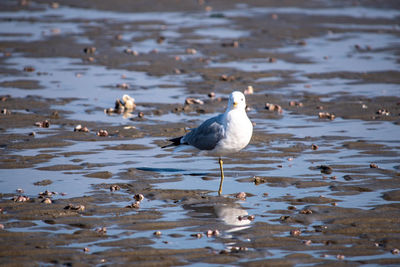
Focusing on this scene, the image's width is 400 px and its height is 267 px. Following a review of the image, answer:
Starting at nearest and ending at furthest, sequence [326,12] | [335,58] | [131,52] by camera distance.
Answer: [335,58] < [131,52] < [326,12]

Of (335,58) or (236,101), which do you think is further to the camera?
(335,58)

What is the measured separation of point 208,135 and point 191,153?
1762 mm

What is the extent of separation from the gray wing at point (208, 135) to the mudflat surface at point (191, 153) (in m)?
0.53

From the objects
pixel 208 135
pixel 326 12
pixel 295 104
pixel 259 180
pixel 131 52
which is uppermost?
pixel 326 12

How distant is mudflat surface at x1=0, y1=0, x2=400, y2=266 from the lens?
7895 mm

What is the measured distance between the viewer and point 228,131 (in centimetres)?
1060

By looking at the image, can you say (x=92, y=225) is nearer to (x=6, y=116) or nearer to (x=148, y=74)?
(x=6, y=116)

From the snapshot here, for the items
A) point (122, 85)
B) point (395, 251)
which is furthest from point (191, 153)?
point (122, 85)

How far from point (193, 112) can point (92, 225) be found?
721 cm

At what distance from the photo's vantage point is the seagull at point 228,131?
1059 centimetres

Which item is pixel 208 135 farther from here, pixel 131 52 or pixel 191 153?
pixel 131 52

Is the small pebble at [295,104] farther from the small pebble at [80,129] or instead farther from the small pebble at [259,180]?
the small pebble at [259,180]

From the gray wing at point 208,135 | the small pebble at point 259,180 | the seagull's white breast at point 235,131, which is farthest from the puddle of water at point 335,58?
the small pebble at point 259,180

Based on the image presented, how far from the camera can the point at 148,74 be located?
1961cm
